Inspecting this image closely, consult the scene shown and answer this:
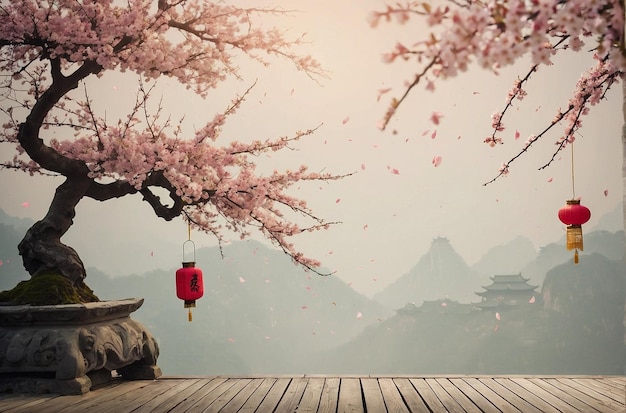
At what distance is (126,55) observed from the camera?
157 inches

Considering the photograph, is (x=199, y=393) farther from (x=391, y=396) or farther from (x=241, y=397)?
(x=391, y=396)

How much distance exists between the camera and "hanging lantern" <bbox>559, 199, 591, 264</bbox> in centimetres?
388

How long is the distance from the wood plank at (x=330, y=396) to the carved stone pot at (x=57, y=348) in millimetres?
1241

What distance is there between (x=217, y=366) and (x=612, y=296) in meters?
18.1

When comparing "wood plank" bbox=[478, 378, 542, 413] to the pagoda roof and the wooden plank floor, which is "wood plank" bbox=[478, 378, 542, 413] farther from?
the pagoda roof

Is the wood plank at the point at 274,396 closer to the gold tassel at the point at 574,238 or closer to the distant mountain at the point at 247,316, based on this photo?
the gold tassel at the point at 574,238

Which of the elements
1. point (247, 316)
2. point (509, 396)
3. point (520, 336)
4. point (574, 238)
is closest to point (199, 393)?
point (509, 396)

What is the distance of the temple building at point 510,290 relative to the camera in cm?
2839

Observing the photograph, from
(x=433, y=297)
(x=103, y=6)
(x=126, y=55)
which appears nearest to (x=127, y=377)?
(x=126, y=55)

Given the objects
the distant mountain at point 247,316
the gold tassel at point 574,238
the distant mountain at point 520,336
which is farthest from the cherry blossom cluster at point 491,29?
the distant mountain at point 247,316

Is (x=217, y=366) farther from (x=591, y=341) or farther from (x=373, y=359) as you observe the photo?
(x=591, y=341)

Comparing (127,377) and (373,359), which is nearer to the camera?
(127,377)

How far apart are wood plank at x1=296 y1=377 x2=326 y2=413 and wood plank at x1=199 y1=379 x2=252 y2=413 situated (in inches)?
15.5

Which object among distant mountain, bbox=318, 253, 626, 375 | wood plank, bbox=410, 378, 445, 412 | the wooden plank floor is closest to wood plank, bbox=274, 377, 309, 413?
the wooden plank floor
